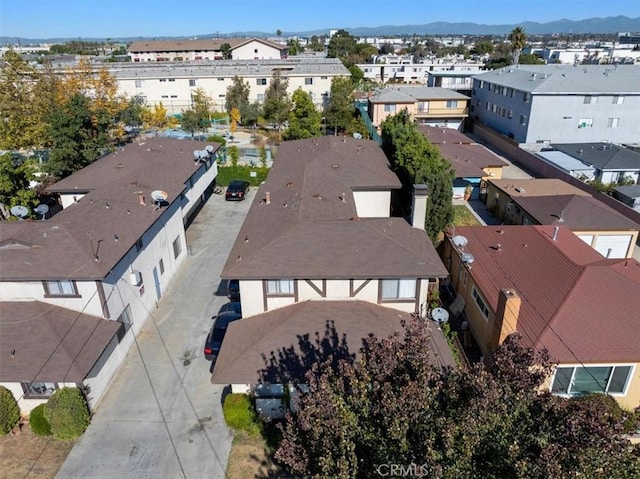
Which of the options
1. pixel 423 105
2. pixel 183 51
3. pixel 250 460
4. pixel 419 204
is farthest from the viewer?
pixel 183 51

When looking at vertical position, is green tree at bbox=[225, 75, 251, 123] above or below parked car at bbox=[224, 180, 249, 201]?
above

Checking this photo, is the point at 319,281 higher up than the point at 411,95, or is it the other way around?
the point at 411,95

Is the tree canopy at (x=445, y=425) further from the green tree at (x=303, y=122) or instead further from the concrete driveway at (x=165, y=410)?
the green tree at (x=303, y=122)

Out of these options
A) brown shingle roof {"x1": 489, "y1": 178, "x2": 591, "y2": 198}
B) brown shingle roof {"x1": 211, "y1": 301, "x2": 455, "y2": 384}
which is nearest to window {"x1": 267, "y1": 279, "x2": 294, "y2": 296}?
brown shingle roof {"x1": 211, "y1": 301, "x2": 455, "y2": 384}

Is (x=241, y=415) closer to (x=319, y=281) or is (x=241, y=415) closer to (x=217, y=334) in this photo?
(x=217, y=334)

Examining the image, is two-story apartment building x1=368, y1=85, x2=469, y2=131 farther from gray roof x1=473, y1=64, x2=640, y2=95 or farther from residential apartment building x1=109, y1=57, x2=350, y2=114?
residential apartment building x1=109, y1=57, x2=350, y2=114

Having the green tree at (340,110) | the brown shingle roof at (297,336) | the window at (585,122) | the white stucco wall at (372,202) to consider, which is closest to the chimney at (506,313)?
the brown shingle roof at (297,336)

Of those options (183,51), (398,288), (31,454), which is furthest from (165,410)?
(183,51)
